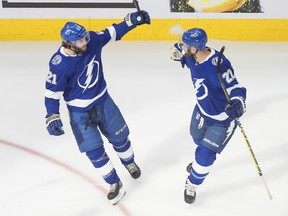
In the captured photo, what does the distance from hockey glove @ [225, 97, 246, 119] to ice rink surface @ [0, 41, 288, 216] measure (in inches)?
29.8

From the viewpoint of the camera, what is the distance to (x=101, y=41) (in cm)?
286

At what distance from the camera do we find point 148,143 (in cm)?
367

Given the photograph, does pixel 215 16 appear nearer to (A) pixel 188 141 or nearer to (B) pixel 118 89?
(B) pixel 118 89

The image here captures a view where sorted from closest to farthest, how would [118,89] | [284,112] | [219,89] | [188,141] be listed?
1. [219,89]
2. [188,141]
3. [284,112]
4. [118,89]

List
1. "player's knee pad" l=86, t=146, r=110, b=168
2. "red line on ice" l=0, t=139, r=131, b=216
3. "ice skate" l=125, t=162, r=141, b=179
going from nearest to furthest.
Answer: "player's knee pad" l=86, t=146, r=110, b=168 → "red line on ice" l=0, t=139, r=131, b=216 → "ice skate" l=125, t=162, r=141, b=179

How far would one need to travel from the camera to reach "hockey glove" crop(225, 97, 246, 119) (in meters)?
2.56

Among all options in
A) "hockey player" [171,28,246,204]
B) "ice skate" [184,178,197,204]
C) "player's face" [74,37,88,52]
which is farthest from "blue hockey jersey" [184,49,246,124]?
"player's face" [74,37,88,52]

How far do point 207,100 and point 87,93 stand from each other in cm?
70

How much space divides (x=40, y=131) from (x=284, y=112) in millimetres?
1986

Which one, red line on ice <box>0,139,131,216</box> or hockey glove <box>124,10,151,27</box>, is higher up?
hockey glove <box>124,10,151,27</box>

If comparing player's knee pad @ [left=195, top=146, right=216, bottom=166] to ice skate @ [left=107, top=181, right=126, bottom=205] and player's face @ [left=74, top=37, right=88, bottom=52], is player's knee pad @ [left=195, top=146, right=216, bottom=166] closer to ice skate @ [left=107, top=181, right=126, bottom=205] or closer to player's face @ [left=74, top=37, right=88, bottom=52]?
ice skate @ [left=107, top=181, right=126, bottom=205]

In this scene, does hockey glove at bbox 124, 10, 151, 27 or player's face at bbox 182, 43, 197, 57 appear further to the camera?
hockey glove at bbox 124, 10, 151, 27

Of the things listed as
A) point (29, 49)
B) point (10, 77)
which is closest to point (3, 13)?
point (29, 49)

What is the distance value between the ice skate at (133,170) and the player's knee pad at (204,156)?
554 mm
